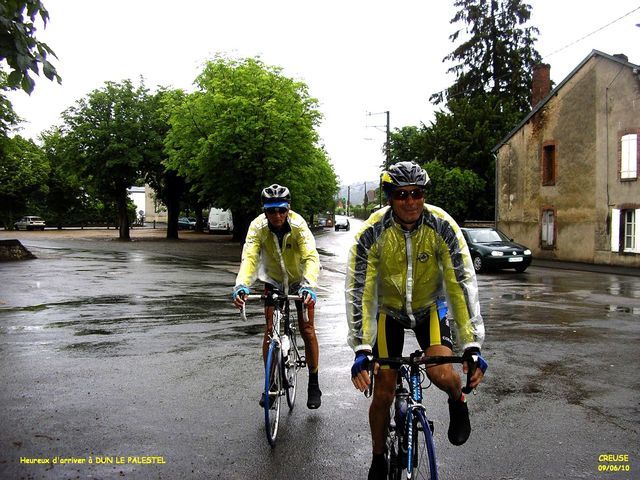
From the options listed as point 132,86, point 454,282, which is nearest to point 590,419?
point 454,282

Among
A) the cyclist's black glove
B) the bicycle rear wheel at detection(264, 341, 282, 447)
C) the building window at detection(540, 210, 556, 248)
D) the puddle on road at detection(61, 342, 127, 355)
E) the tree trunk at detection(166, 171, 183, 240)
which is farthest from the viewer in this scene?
the tree trunk at detection(166, 171, 183, 240)

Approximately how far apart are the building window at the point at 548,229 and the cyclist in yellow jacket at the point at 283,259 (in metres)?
26.8

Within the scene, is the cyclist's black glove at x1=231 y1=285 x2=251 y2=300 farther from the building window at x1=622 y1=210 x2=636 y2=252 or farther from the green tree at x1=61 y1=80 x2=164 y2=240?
the green tree at x1=61 y1=80 x2=164 y2=240

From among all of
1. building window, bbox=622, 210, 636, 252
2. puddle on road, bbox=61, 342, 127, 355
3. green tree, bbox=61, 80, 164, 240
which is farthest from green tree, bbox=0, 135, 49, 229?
puddle on road, bbox=61, 342, 127, 355

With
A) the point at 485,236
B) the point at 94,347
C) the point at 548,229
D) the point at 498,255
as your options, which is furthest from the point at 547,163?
the point at 94,347

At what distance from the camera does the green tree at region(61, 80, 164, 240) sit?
37.3 meters

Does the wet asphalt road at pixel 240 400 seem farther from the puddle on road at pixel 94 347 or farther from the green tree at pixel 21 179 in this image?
the green tree at pixel 21 179

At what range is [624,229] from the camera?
82.9 ft

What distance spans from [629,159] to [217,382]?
24.5 metres

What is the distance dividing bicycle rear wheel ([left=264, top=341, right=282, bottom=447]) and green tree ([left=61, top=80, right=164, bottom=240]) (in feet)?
114

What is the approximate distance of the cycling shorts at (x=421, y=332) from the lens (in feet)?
10.9

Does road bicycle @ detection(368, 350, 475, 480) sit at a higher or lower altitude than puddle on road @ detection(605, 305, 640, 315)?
higher

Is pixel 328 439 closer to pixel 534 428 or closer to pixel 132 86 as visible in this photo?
pixel 534 428

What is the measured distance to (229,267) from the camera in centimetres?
2167
